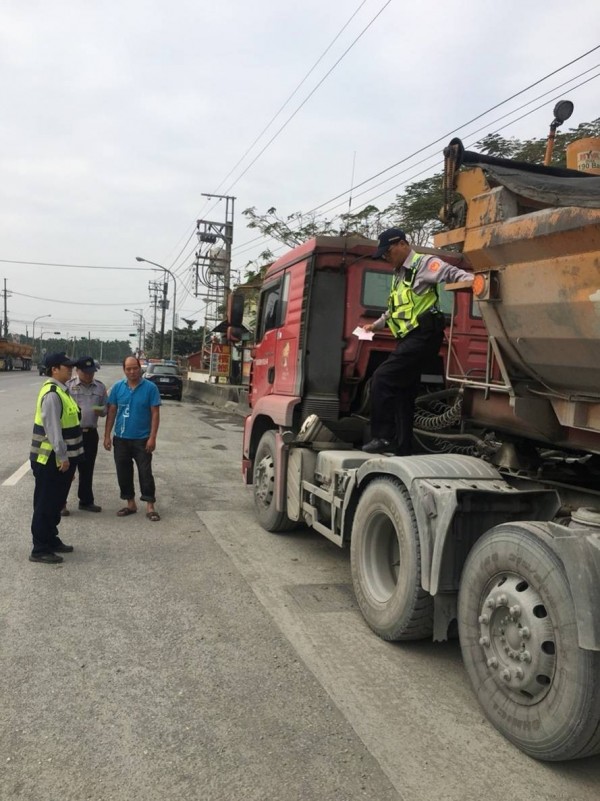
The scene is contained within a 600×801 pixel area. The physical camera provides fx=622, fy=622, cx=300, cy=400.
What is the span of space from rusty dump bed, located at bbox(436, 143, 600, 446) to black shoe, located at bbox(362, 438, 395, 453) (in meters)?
1.51

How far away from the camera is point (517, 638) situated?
272 centimetres

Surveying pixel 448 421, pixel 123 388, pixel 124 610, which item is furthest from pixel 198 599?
pixel 123 388

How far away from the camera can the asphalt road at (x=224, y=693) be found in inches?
96.5

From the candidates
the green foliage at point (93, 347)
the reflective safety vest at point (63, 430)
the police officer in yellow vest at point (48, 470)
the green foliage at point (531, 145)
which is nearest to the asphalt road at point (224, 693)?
the police officer in yellow vest at point (48, 470)

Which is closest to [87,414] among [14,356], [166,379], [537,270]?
[537,270]

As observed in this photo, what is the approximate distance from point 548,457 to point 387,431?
136 centimetres

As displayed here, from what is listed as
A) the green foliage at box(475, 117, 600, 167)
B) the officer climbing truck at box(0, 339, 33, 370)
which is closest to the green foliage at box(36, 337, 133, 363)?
the officer climbing truck at box(0, 339, 33, 370)

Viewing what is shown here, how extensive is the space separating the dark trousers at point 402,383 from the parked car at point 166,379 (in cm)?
2144

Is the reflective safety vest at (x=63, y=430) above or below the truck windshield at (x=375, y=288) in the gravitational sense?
below

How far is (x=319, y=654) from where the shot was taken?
354 centimetres

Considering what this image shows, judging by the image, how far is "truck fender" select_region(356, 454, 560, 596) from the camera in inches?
126

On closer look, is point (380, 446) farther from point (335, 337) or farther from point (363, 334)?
point (335, 337)

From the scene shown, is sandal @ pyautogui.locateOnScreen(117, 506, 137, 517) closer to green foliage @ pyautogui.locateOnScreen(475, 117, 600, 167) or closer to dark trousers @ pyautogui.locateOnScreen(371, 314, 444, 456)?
dark trousers @ pyautogui.locateOnScreen(371, 314, 444, 456)

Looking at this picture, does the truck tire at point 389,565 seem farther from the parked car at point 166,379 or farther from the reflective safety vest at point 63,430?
the parked car at point 166,379
